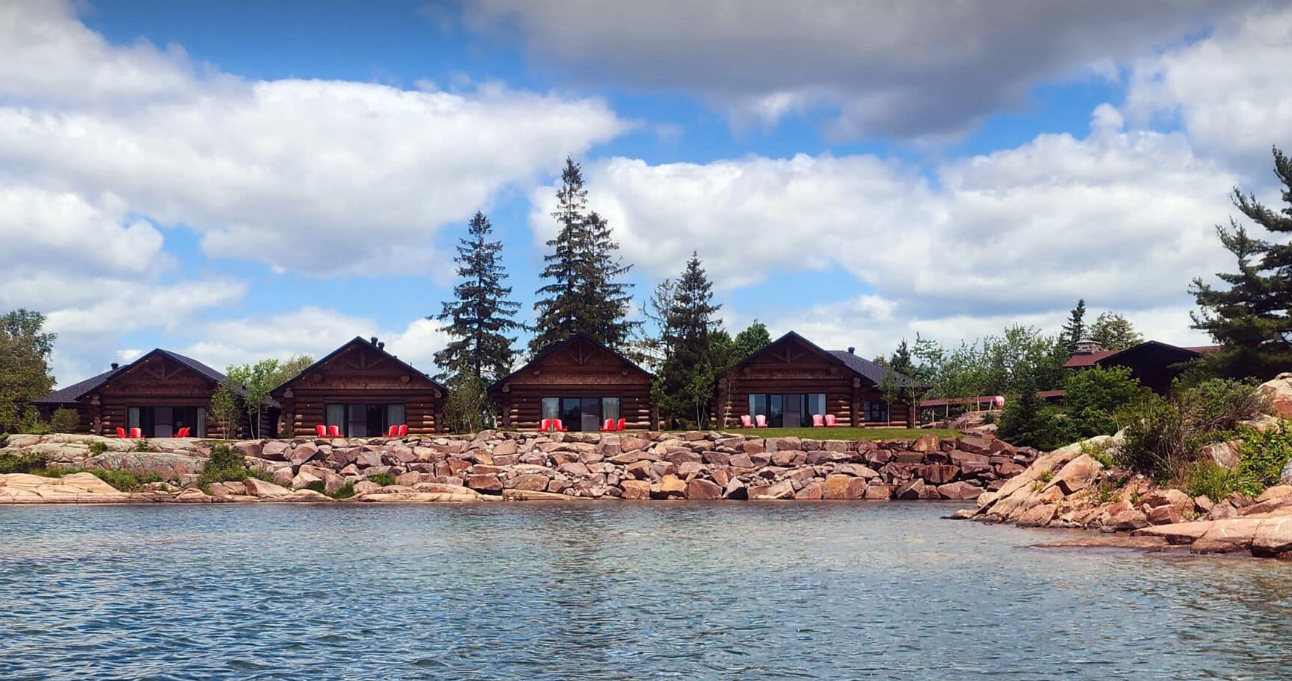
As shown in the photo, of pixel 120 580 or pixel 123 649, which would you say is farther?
pixel 120 580

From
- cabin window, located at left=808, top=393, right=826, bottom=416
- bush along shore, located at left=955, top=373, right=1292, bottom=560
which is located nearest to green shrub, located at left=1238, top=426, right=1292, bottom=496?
bush along shore, located at left=955, top=373, right=1292, bottom=560

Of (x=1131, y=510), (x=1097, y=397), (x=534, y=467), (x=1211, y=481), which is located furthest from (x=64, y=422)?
(x=1211, y=481)

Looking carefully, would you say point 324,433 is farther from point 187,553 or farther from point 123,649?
point 123,649

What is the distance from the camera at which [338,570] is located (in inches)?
923

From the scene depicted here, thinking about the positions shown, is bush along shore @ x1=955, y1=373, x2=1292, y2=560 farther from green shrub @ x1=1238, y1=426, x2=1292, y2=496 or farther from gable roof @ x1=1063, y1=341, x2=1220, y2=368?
gable roof @ x1=1063, y1=341, x2=1220, y2=368

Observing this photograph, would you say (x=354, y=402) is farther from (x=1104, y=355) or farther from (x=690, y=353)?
(x=1104, y=355)

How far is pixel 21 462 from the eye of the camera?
48625mm

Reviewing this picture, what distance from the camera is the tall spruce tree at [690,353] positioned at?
66.5m

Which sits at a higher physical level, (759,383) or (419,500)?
(759,383)

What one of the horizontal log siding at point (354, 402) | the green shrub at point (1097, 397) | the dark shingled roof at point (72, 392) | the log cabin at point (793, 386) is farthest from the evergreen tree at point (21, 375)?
the green shrub at point (1097, 397)

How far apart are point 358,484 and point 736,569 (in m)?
28.9

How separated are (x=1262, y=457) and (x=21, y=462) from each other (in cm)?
4931

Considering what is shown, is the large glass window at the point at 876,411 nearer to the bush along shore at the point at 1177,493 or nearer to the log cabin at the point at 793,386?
the log cabin at the point at 793,386

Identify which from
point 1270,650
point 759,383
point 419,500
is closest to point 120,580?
point 1270,650
